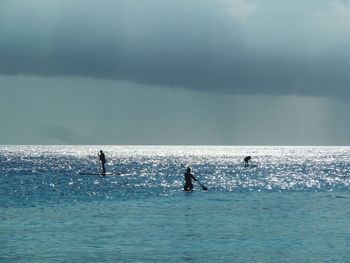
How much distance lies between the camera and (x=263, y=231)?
4369 cm

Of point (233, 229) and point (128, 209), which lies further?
point (128, 209)

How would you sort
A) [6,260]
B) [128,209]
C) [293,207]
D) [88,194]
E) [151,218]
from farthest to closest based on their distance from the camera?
1. [88,194]
2. [293,207]
3. [128,209]
4. [151,218]
5. [6,260]

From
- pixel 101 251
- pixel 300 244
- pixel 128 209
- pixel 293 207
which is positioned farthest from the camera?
pixel 293 207

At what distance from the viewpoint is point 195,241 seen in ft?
128

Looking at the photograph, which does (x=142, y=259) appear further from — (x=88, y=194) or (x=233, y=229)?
(x=88, y=194)

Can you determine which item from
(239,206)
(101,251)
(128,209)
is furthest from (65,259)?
(239,206)

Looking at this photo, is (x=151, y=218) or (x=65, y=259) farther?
(x=151, y=218)

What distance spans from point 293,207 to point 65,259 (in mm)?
32558

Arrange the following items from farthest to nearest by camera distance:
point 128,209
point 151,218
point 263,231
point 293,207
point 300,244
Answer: point 293,207, point 128,209, point 151,218, point 263,231, point 300,244

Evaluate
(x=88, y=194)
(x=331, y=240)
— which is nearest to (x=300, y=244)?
(x=331, y=240)

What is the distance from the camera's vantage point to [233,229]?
44.2m

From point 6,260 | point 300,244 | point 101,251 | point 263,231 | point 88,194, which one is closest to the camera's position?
point 6,260

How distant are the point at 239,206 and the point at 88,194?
21163mm

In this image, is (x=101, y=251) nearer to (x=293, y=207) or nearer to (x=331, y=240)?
(x=331, y=240)
